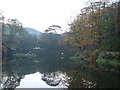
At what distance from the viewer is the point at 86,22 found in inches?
1337

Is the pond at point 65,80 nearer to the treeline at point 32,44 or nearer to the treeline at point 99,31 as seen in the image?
the treeline at point 99,31

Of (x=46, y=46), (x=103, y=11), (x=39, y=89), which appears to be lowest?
(x=39, y=89)

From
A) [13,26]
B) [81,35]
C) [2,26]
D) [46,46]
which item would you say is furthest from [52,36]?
[81,35]

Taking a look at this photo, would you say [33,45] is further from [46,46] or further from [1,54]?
[1,54]

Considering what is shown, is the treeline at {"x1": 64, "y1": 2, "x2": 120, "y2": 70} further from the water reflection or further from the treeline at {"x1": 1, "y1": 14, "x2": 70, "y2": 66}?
the treeline at {"x1": 1, "y1": 14, "x2": 70, "y2": 66}

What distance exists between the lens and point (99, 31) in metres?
31.5

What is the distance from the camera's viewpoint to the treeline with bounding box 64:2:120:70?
2659cm

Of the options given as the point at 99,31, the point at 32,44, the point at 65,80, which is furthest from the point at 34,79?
the point at 32,44

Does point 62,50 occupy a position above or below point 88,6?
below

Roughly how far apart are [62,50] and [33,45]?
14261 mm

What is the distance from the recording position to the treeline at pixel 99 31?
26586mm

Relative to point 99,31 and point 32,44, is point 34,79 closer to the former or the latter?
point 99,31

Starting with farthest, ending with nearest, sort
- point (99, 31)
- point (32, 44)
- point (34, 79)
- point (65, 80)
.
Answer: point (32, 44), point (99, 31), point (34, 79), point (65, 80)

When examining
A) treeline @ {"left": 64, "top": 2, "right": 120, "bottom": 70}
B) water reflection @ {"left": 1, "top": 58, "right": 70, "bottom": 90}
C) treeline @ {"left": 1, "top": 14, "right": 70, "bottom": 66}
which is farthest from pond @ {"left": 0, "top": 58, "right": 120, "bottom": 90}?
treeline @ {"left": 1, "top": 14, "right": 70, "bottom": 66}
